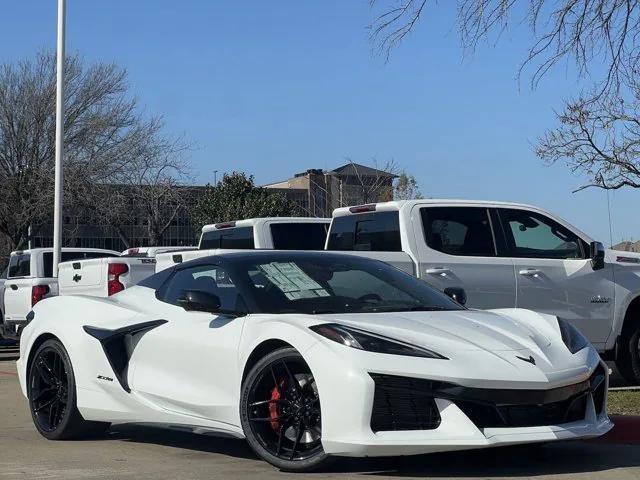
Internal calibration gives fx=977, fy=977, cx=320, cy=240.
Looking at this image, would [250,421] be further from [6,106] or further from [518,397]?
[6,106]

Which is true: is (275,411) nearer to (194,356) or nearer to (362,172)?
(194,356)

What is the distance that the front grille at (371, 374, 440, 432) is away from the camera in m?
5.43

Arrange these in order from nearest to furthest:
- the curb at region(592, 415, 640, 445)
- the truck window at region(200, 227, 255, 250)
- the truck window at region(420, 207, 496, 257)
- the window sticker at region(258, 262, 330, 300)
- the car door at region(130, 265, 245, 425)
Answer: the car door at region(130, 265, 245, 425), the window sticker at region(258, 262, 330, 300), the curb at region(592, 415, 640, 445), the truck window at region(420, 207, 496, 257), the truck window at region(200, 227, 255, 250)

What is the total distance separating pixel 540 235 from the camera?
420 inches

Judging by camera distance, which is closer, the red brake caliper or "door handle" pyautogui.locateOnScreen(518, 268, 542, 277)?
the red brake caliper

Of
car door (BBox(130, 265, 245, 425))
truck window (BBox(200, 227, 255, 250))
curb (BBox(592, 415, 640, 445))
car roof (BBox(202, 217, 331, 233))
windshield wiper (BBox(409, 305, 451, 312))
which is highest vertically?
car roof (BBox(202, 217, 331, 233))

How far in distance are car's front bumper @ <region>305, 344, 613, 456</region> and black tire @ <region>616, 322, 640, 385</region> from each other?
575 centimetres

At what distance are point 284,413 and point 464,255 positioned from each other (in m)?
4.72

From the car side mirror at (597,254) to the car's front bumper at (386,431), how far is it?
5.20 meters

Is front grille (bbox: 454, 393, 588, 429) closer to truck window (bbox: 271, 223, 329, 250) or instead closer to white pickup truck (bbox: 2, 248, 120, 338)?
truck window (bbox: 271, 223, 329, 250)

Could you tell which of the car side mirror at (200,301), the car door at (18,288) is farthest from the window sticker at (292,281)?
the car door at (18,288)

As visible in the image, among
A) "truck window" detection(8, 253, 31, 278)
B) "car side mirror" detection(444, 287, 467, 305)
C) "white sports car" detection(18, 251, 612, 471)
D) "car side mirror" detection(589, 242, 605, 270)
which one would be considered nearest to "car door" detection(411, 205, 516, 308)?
"car side mirror" detection(589, 242, 605, 270)

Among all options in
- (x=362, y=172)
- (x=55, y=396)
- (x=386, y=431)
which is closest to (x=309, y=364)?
(x=386, y=431)

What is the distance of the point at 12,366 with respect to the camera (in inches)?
602
